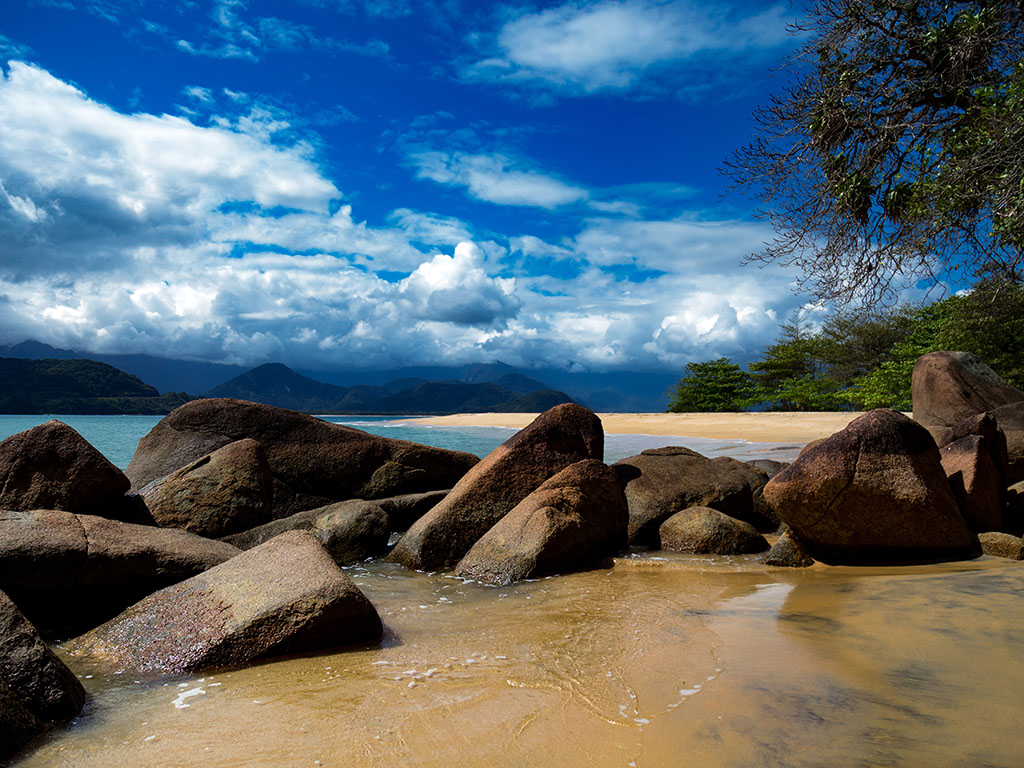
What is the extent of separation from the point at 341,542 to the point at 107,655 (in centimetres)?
348

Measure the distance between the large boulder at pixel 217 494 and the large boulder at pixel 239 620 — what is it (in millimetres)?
3083

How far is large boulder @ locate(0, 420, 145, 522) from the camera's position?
641 centimetres

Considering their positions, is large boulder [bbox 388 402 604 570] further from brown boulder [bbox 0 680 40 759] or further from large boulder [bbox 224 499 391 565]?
Result: brown boulder [bbox 0 680 40 759]

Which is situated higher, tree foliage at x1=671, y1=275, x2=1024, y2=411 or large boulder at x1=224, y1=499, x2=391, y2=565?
tree foliage at x1=671, y1=275, x2=1024, y2=411

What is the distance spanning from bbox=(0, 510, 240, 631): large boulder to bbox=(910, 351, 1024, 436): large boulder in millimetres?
13937

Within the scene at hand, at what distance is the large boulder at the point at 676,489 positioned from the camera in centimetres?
783

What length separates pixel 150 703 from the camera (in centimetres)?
335

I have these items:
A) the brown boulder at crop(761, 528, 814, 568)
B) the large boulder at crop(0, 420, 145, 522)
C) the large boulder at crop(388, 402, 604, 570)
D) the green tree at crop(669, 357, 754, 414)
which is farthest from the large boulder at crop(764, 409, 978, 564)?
the green tree at crop(669, 357, 754, 414)

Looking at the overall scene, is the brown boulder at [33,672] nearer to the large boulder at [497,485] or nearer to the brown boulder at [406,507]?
the large boulder at [497,485]

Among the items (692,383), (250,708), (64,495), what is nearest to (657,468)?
(250,708)

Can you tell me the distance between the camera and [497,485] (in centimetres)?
757

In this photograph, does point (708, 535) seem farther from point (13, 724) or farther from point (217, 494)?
point (13, 724)

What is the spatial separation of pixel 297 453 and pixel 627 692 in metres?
7.65

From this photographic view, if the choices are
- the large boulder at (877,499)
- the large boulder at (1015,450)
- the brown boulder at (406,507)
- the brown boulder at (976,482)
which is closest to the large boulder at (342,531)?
the brown boulder at (406,507)
